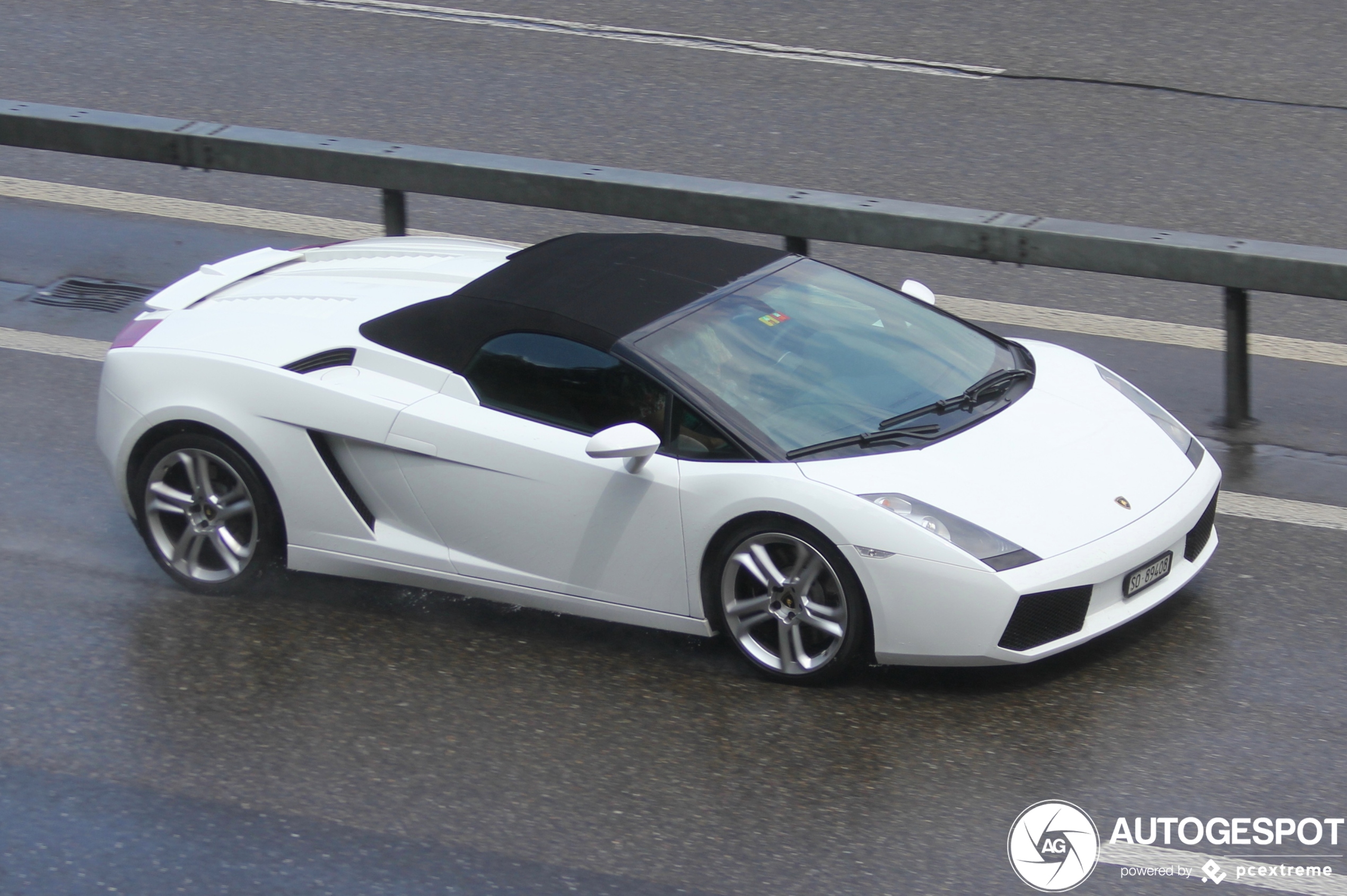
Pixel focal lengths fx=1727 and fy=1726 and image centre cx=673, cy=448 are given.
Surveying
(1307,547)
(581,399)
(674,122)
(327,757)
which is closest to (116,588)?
(327,757)

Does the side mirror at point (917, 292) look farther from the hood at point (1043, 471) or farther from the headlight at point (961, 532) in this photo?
the headlight at point (961, 532)

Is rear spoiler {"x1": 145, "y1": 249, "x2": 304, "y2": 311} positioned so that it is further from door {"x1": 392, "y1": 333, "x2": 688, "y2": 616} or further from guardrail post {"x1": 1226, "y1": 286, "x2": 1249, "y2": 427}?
guardrail post {"x1": 1226, "y1": 286, "x2": 1249, "y2": 427}

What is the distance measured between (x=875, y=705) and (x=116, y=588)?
9.71 ft

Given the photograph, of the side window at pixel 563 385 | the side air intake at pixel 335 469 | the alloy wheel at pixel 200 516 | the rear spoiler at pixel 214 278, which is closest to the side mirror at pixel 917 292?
the side window at pixel 563 385

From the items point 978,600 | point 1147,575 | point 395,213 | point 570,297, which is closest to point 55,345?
point 395,213

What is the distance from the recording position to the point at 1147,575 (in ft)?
18.8

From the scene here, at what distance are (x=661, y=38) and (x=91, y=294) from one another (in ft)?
18.2

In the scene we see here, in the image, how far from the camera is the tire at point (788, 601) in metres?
5.54

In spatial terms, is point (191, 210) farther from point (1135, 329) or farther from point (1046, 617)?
point (1046, 617)

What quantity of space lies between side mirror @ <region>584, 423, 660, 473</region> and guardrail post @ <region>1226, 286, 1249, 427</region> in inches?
130

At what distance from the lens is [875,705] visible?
5.62 metres

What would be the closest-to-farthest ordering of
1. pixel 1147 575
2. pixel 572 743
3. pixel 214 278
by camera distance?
pixel 572 743
pixel 1147 575
pixel 214 278

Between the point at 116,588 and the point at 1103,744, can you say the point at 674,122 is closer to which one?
the point at 116,588

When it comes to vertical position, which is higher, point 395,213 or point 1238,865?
point 395,213
